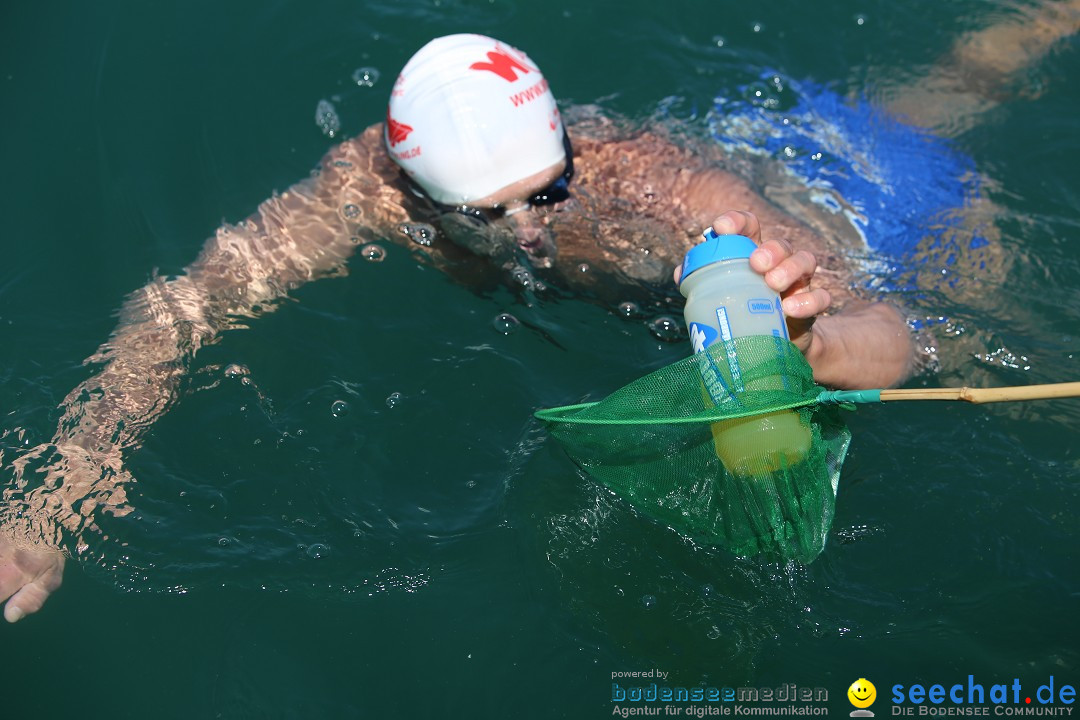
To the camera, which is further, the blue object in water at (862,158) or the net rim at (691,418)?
the blue object in water at (862,158)

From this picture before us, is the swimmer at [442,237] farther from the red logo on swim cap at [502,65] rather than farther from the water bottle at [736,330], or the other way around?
the water bottle at [736,330]

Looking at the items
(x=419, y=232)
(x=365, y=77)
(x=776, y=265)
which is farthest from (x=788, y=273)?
(x=365, y=77)

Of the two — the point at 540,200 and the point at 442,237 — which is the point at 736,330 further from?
the point at 442,237

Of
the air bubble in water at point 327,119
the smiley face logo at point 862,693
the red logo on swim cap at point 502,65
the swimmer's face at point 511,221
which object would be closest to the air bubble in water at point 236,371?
the swimmer's face at point 511,221

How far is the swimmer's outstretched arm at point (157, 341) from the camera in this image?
11.5 feet

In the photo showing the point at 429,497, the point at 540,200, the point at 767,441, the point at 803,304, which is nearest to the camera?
the point at 767,441

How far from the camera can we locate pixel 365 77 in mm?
5668

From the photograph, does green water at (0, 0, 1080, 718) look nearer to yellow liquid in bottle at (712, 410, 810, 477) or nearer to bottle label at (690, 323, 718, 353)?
yellow liquid in bottle at (712, 410, 810, 477)

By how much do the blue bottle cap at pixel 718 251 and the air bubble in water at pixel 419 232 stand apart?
1970 mm

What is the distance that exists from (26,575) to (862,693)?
3094 mm

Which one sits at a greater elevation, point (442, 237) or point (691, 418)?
point (691, 418)

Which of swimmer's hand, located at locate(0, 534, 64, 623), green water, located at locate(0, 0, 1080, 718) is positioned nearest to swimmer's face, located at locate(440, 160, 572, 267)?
green water, located at locate(0, 0, 1080, 718)

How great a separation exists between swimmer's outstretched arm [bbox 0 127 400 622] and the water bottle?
87.0 inches

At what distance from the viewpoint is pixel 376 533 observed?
3.57 meters
